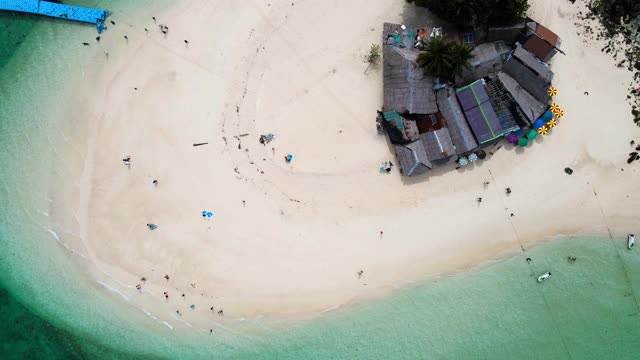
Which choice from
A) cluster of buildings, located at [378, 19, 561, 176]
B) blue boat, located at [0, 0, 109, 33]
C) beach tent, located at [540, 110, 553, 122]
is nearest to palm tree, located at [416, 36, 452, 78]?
cluster of buildings, located at [378, 19, 561, 176]

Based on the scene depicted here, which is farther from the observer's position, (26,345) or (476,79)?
(26,345)

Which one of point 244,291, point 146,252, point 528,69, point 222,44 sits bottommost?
point 244,291

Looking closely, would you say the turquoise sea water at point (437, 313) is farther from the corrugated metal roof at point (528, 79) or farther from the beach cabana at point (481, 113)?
the corrugated metal roof at point (528, 79)

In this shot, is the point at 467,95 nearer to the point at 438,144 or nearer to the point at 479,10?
the point at 438,144

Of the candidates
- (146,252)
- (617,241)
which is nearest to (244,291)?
(146,252)

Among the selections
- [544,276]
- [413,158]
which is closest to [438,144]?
[413,158]

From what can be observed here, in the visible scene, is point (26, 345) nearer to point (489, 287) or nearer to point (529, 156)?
point (489, 287)
